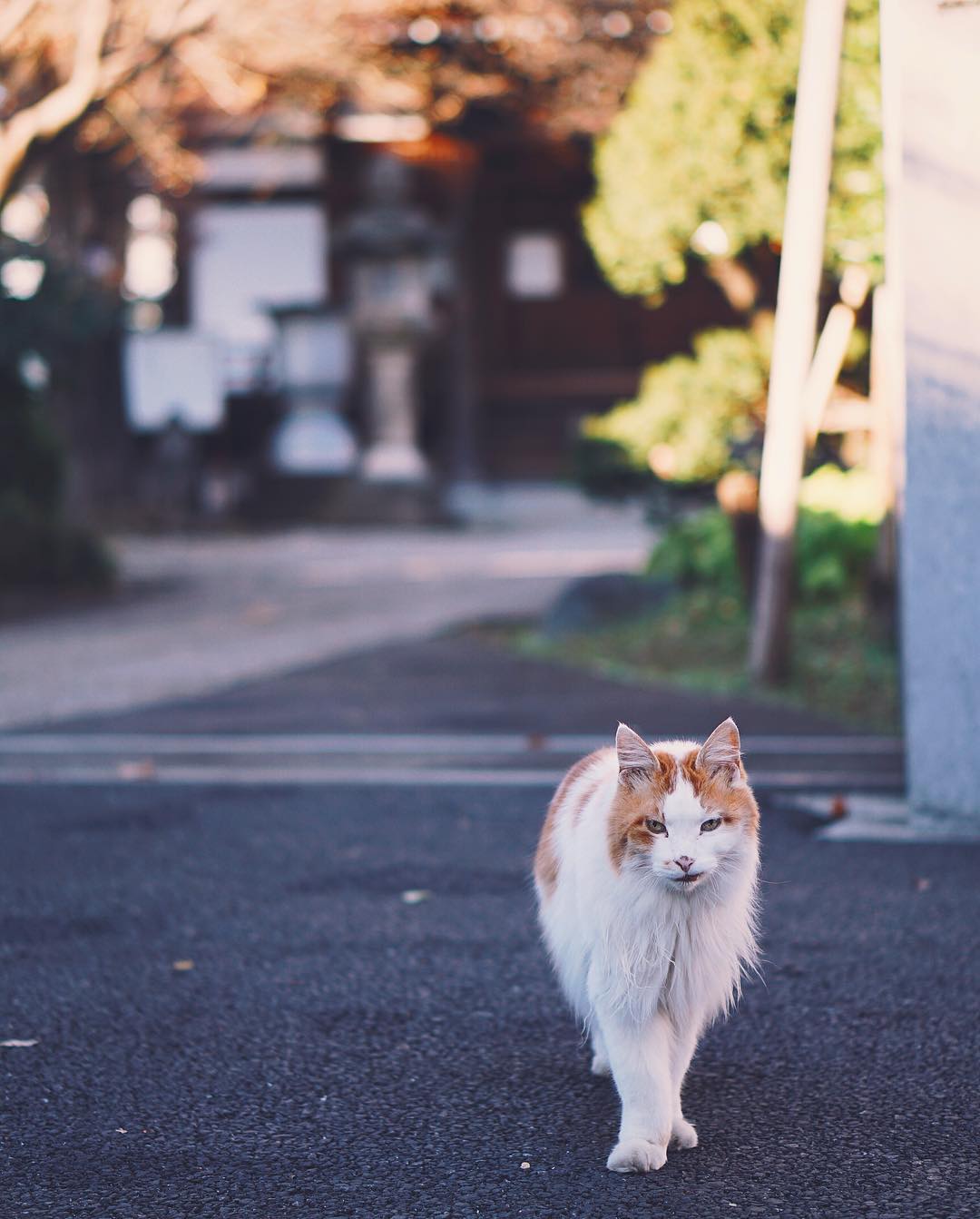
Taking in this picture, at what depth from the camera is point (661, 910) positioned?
9.20 feet

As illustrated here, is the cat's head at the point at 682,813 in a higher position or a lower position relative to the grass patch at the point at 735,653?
higher

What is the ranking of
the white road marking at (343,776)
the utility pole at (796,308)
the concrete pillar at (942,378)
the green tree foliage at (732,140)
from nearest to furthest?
1. the concrete pillar at (942,378)
2. the white road marking at (343,776)
3. the utility pole at (796,308)
4. the green tree foliage at (732,140)

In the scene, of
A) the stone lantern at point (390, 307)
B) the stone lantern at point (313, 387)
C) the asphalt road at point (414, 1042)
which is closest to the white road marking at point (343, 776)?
the asphalt road at point (414, 1042)

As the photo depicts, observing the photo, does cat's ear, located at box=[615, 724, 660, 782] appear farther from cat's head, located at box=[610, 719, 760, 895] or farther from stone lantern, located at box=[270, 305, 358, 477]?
stone lantern, located at box=[270, 305, 358, 477]

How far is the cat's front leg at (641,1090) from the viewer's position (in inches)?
110

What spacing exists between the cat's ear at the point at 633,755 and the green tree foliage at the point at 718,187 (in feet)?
20.2

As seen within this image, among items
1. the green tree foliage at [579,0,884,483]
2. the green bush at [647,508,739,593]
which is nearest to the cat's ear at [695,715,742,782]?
the green tree foliage at [579,0,884,483]

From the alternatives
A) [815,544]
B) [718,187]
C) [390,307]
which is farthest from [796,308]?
[390,307]

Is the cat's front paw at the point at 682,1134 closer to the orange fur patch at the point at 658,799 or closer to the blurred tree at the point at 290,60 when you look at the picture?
the orange fur patch at the point at 658,799

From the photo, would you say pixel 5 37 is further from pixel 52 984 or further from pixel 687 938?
pixel 687 938

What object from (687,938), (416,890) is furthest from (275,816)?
(687,938)

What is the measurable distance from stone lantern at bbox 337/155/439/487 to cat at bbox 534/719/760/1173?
65.6 ft

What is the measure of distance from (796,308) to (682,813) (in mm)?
5727

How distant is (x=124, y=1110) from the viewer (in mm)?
3143
